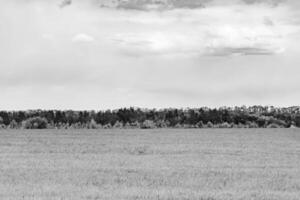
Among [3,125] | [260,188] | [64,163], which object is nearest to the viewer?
[260,188]

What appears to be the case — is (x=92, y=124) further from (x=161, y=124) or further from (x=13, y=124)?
(x=13, y=124)

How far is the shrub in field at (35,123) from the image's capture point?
86.8 meters

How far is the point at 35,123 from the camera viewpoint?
286ft

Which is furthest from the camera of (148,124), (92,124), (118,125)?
(118,125)

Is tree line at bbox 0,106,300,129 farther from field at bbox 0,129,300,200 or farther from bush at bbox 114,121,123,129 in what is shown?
field at bbox 0,129,300,200

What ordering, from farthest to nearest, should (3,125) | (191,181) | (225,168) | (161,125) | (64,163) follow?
1. (161,125)
2. (3,125)
3. (64,163)
4. (225,168)
5. (191,181)

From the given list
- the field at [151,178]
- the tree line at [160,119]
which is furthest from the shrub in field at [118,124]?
the field at [151,178]

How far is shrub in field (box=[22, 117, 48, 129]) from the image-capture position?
285 feet

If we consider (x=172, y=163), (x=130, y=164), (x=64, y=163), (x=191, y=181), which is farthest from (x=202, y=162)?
(x=191, y=181)

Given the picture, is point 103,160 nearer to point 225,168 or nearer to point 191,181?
point 225,168

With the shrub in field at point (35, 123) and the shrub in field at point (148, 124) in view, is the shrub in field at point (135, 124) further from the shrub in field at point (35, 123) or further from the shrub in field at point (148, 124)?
the shrub in field at point (35, 123)

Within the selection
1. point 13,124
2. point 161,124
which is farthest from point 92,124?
point 13,124

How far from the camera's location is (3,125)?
291ft

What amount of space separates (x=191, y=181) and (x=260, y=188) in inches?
83.5
